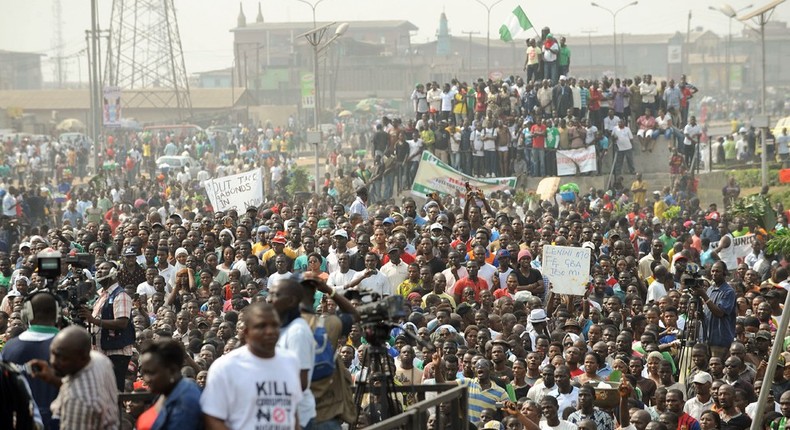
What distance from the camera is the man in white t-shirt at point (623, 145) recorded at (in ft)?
98.2

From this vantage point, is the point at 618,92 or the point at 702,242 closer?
the point at 702,242

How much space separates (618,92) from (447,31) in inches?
3233

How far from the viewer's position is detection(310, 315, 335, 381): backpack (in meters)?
7.45

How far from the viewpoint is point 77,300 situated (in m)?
9.99

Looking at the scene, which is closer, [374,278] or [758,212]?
[374,278]

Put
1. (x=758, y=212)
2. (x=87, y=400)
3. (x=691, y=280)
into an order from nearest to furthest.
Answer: (x=87, y=400) → (x=691, y=280) → (x=758, y=212)

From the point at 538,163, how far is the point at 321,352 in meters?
22.3

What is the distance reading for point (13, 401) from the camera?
687cm

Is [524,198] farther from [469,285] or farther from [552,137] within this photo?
[469,285]

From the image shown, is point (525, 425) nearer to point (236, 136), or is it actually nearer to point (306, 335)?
point (306, 335)

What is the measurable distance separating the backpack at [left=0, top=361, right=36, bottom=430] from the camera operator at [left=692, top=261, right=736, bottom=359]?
7.99 metres

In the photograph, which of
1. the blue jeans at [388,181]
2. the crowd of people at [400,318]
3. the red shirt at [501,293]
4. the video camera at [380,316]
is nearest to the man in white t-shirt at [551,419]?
the crowd of people at [400,318]

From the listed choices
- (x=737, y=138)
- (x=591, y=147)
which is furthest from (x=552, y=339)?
(x=737, y=138)

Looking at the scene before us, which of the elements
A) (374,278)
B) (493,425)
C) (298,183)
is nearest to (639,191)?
(298,183)
